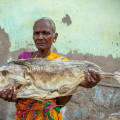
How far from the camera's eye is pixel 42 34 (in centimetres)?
246

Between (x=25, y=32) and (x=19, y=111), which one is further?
(x=25, y=32)

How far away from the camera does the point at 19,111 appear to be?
235 cm

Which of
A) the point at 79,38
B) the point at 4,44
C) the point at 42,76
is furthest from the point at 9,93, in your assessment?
the point at 79,38

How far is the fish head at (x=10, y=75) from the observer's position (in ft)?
6.44

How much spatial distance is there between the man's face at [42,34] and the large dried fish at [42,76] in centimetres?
46

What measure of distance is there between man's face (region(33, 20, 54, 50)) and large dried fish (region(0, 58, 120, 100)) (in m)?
0.46

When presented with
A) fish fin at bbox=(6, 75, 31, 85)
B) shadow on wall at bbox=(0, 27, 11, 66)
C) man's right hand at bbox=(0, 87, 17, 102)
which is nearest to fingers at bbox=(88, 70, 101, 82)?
fish fin at bbox=(6, 75, 31, 85)

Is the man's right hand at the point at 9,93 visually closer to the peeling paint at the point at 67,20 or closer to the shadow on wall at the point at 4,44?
the shadow on wall at the point at 4,44

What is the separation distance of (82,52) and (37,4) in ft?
4.08

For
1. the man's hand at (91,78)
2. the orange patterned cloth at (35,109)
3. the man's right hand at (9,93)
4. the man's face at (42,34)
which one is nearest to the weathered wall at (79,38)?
the man's face at (42,34)

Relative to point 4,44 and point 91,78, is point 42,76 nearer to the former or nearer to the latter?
point 91,78

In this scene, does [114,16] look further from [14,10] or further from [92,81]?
[92,81]

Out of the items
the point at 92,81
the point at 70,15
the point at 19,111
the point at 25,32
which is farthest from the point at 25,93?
the point at 70,15

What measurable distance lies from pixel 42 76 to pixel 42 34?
64 centimetres
